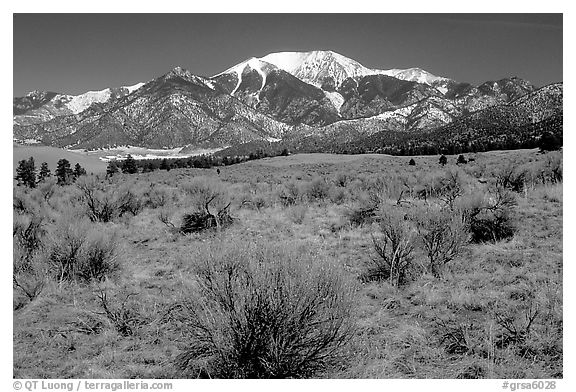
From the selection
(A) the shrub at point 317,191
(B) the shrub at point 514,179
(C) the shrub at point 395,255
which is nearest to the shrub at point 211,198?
(A) the shrub at point 317,191

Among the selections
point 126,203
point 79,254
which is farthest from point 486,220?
point 126,203

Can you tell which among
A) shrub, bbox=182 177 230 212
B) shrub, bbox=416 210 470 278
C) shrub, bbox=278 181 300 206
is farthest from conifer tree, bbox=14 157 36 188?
shrub, bbox=416 210 470 278

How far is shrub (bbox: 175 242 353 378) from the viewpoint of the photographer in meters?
3.20

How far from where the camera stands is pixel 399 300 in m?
5.34

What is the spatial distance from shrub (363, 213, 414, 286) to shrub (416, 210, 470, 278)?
1.05ft

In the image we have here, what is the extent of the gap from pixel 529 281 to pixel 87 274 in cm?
696

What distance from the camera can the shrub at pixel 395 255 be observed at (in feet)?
20.4

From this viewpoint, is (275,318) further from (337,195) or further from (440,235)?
(337,195)

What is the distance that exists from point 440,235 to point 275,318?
439 cm

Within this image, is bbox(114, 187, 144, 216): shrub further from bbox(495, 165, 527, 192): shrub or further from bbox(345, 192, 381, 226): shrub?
bbox(495, 165, 527, 192): shrub

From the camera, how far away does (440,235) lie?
6637 millimetres

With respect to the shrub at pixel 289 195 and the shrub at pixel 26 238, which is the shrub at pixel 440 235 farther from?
the shrub at pixel 289 195
